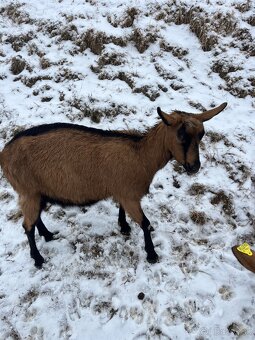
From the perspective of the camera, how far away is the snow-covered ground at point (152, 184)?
372 cm

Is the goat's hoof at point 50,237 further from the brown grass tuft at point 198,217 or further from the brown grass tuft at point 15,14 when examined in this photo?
the brown grass tuft at point 15,14

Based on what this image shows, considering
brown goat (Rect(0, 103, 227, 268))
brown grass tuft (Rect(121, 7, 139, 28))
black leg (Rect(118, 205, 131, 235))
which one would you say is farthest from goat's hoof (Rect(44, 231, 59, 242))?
brown grass tuft (Rect(121, 7, 139, 28))

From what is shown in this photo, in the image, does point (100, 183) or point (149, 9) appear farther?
point (149, 9)

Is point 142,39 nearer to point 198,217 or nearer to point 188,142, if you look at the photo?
point 198,217

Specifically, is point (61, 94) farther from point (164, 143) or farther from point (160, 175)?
point (164, 143)

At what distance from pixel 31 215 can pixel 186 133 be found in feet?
6.55

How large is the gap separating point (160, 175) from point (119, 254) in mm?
1469

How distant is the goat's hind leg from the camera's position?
3975mm

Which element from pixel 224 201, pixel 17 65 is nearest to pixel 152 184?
pixel 224 201

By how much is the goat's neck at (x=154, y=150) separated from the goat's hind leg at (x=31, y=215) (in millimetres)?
1312

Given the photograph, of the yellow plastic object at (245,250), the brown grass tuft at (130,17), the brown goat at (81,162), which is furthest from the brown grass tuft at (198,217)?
the brown grass tuft at (130,17)

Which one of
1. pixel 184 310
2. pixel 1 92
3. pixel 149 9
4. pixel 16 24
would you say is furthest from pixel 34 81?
pixel 184 310

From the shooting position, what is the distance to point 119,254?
4.31 m

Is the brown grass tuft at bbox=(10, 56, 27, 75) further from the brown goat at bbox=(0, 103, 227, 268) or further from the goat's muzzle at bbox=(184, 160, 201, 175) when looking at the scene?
the goat's muzzle at bbox=(184, 160, 201, 175)
